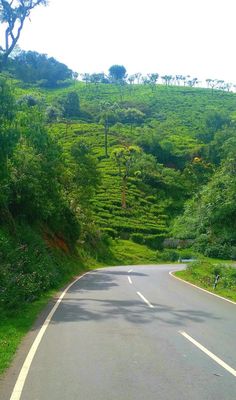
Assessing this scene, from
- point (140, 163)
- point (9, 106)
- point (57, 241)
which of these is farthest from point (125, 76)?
point (9, 106)

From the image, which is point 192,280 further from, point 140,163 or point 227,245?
point 140,163

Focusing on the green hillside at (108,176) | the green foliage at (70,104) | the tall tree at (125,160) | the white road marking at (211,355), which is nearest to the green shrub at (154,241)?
the green hillside at (108,176)

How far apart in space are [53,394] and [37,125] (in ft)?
61.1

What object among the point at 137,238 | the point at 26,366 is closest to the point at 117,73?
the point at 137,238

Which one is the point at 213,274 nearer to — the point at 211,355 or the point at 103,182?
the point at 211,355

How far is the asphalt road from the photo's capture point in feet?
19.3

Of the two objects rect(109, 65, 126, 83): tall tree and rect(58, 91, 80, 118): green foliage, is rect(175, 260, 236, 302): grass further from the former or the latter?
rect(109, 65, 126, 83): tall tree

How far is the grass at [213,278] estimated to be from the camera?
20.0m

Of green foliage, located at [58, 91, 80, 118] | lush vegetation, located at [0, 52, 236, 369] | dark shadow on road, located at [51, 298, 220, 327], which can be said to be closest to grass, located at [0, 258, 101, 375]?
lush vegetation, located at [0, 52, 236, 369]

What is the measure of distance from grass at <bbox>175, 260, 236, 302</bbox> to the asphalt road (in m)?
5.89

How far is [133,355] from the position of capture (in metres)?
7.77

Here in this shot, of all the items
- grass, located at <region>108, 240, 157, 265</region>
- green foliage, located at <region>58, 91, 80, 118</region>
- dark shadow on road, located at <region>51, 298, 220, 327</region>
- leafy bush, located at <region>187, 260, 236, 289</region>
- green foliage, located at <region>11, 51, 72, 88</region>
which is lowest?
grass, located at <region>108, 240, 157, 265</region>

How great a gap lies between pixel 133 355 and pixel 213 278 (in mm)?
17109

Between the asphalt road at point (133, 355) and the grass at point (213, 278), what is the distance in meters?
5.89
